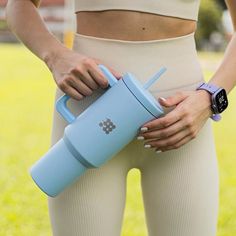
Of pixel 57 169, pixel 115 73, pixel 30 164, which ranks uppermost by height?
pixel 115 73

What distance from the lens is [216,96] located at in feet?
5.54

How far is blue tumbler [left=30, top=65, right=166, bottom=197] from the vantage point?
1.56 metres

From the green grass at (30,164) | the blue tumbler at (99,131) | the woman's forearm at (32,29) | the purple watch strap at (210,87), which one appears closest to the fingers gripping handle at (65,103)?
the blue tumbler at (99,131)

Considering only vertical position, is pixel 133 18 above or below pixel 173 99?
above

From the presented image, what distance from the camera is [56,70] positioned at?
167 cm

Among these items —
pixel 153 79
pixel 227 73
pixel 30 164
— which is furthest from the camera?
pixel 30 164

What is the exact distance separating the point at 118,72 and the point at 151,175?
264mm

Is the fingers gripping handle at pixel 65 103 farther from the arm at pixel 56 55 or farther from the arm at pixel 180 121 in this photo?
the arm at pixel 180 121

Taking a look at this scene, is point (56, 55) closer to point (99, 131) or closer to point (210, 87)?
point (99, 131)

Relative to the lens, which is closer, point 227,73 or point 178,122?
point 178,122

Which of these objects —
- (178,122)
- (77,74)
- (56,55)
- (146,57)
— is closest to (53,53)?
(56,55)

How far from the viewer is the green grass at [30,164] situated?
4.20 metres

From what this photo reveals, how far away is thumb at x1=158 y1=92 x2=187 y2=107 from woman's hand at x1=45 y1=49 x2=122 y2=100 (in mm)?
111

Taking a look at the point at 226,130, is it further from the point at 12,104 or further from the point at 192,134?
the point at 192,134
